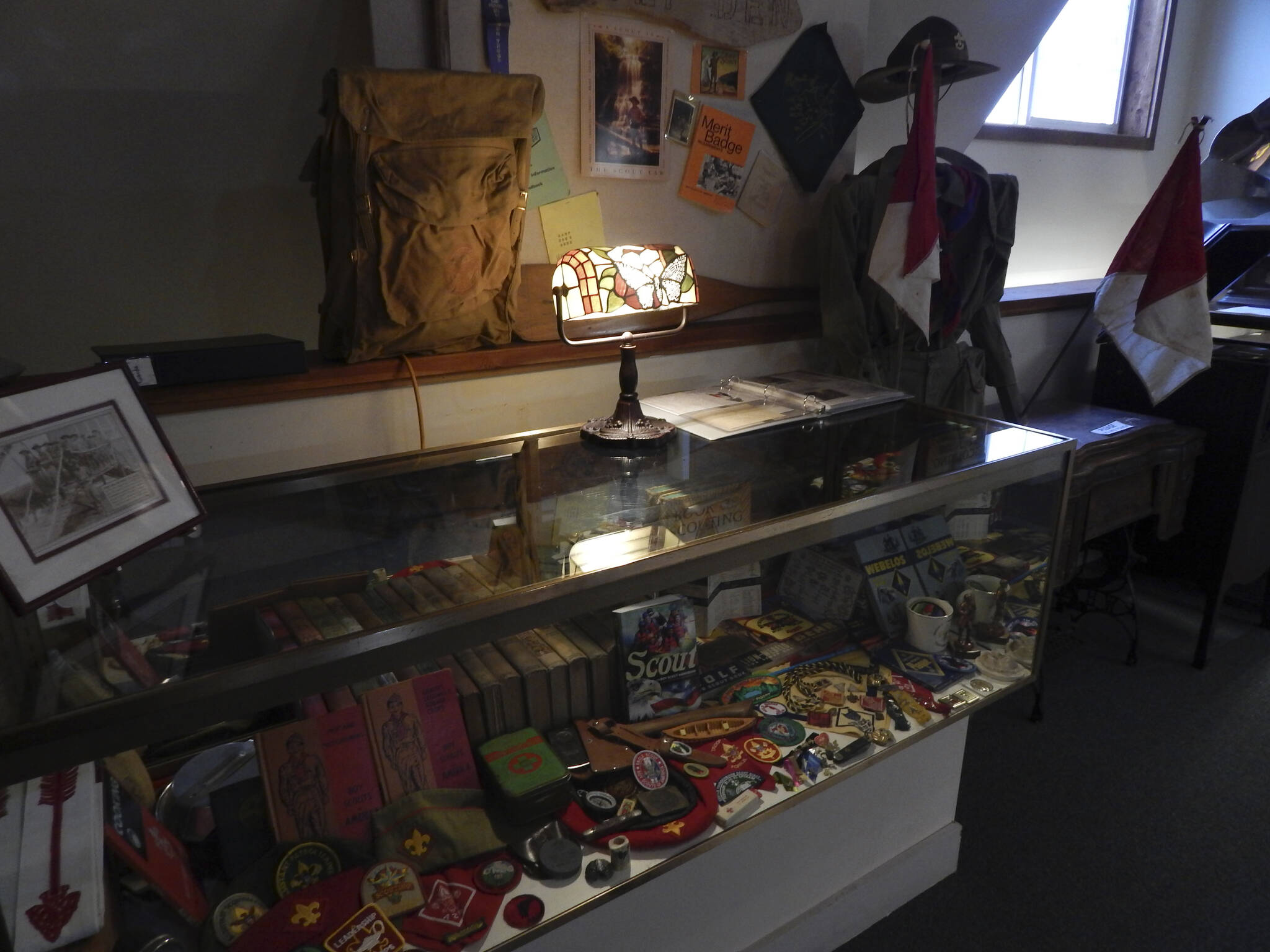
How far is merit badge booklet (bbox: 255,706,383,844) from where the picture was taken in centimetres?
100

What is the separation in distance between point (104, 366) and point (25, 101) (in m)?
0.97

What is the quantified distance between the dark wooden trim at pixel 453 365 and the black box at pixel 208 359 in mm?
17

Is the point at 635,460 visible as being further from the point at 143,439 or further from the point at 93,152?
the point at 93,152

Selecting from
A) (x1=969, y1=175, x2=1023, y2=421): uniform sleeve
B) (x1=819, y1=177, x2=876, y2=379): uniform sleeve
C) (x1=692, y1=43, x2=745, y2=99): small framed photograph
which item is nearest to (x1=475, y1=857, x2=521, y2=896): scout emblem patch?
(x1=819, y1=177, x2=876, y2=379): uniform sleeve

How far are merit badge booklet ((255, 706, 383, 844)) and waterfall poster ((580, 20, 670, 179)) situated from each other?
1.11 m

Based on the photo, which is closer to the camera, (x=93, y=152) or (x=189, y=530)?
(x=189, y=530)

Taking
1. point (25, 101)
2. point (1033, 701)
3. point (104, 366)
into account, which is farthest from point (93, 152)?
point (1033, 701)

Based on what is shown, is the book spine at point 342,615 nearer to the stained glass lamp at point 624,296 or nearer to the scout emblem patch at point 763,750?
the stained glass lamp at point 624,296

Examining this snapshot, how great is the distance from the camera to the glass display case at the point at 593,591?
2.42 ft

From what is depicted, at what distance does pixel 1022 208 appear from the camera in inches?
113

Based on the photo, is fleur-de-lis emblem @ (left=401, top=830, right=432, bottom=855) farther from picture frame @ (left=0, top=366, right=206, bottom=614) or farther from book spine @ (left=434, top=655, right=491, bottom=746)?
picture frame @ (left=0, top=366, right=206, bottom=614)

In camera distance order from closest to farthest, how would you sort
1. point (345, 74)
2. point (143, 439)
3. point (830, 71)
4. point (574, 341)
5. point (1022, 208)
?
1. point (143, 439)
2. point (345, 74)
3. point (574, 341)
4. point (830, 71)
5. point (1022, 208)

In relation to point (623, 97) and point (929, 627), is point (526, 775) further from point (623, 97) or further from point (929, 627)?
point (623, 97)

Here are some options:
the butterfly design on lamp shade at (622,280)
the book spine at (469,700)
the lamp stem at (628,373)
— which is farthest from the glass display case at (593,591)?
the butterfly design on lamp shade at (622,280)
